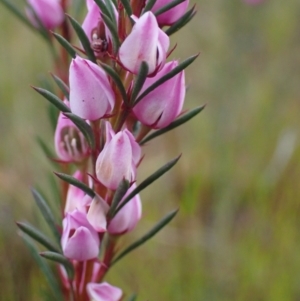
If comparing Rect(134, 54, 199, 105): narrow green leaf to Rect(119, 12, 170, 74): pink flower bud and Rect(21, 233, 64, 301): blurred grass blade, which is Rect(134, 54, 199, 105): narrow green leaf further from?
Rect(21, 233, 64, 301): blurred grass blade

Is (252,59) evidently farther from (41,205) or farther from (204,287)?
(41,205)

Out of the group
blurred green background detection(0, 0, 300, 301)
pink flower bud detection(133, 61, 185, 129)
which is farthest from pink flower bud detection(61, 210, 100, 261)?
blurred green background detection(0, 0, 300, 301)

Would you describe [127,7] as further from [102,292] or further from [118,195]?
[102,292]

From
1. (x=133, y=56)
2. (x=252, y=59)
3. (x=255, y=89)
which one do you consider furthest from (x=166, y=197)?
(x=133, y=56)

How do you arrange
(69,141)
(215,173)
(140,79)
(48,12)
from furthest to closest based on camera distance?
(215,173) → (48,12) → (69,141) → (140,79)

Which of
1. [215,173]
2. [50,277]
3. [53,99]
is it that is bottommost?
[215,173]

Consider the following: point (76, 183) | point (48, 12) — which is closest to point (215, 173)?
point (48, 12)

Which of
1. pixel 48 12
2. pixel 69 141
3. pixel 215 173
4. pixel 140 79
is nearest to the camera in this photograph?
pixel 140 79
